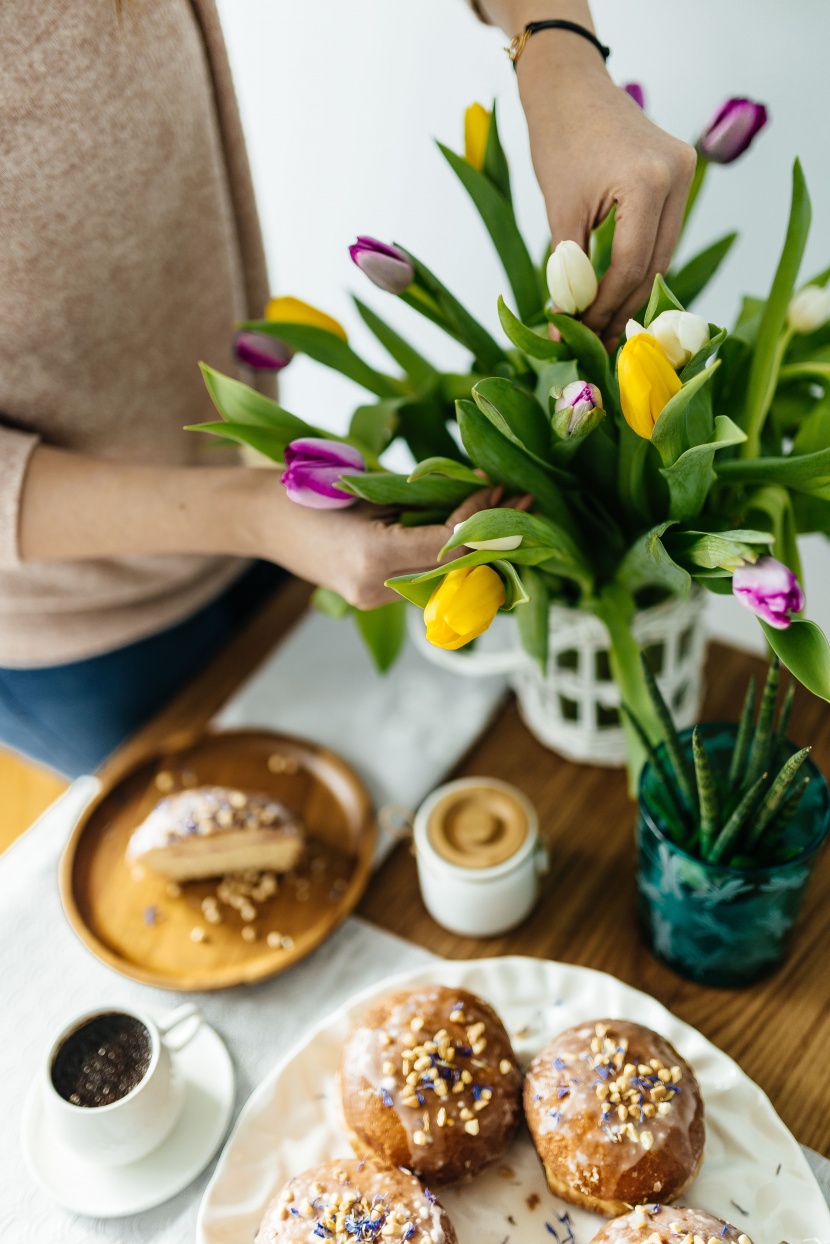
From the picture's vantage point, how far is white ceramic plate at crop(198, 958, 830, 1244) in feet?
2.02

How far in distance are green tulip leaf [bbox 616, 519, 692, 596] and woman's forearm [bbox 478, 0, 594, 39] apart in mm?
393

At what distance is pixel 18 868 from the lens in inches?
34.8

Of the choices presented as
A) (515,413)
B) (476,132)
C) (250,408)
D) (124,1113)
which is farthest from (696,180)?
(124,1113)

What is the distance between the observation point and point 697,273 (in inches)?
30.4

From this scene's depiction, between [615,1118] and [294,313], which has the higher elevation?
[294,313]

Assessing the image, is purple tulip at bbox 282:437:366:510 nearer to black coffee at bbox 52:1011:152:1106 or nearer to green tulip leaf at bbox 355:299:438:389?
green tulip leaf at bbox 355:299:438:389

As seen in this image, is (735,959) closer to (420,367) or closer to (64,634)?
(420,367)

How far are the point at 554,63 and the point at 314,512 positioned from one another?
35cm

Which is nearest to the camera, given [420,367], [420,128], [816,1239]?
[816,1239]

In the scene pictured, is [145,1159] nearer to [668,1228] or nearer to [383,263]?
[668,1228]

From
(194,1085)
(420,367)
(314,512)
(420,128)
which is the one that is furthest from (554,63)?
(194,1085)

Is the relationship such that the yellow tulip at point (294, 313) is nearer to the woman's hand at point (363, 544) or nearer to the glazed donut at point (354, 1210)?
the woman's hand at point (363, 544)

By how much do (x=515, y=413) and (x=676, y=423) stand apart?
0.11 metres

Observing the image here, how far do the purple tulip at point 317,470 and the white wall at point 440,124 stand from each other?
58 centimetres
